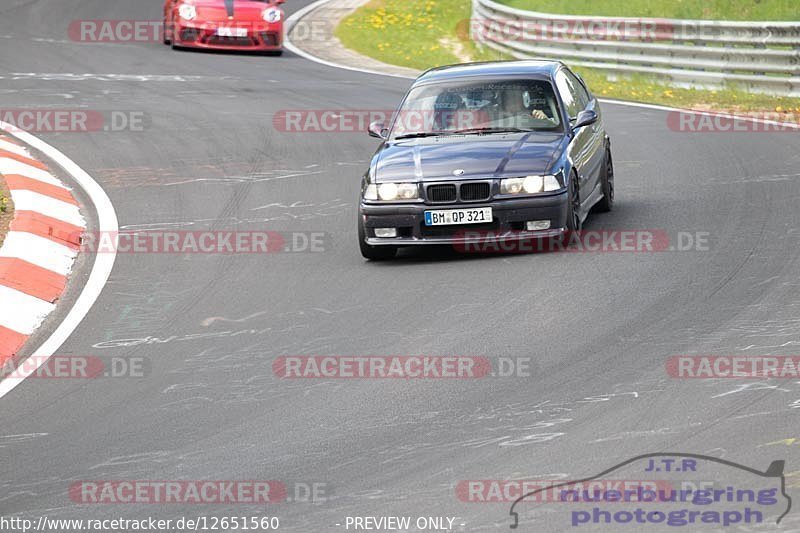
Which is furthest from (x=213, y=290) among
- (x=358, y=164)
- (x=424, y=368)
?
(x=358, y=164)

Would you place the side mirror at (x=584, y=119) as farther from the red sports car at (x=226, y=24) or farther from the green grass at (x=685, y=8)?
the red sports car at (x=226, y=24)

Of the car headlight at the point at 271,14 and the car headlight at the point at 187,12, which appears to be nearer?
the car headlight at the point at 187,12

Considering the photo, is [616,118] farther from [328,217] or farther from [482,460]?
[482,460]

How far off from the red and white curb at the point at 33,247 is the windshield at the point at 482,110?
9.70 ft

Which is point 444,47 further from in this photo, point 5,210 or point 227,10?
point 5,210

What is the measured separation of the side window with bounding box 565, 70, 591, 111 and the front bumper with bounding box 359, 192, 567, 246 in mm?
2189

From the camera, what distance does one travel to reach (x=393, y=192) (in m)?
11.3

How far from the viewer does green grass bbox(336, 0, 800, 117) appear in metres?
21.3

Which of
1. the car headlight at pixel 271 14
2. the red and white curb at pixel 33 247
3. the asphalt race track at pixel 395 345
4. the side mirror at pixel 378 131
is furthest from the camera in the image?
the car headlight at pixel 271 14

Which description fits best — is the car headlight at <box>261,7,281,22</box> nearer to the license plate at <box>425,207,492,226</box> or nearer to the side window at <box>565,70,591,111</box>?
the side window at <box>565,70,591,111</box>

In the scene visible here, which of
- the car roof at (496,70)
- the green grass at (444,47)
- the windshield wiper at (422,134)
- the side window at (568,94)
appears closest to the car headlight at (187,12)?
the green grass at (444,47)

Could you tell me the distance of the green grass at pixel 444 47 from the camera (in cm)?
2130

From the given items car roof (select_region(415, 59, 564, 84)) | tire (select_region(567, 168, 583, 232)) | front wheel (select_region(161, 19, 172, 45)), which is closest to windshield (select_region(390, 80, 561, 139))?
car roof (select_region(415, 59, 564, 84))

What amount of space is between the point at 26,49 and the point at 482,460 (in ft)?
69.1
